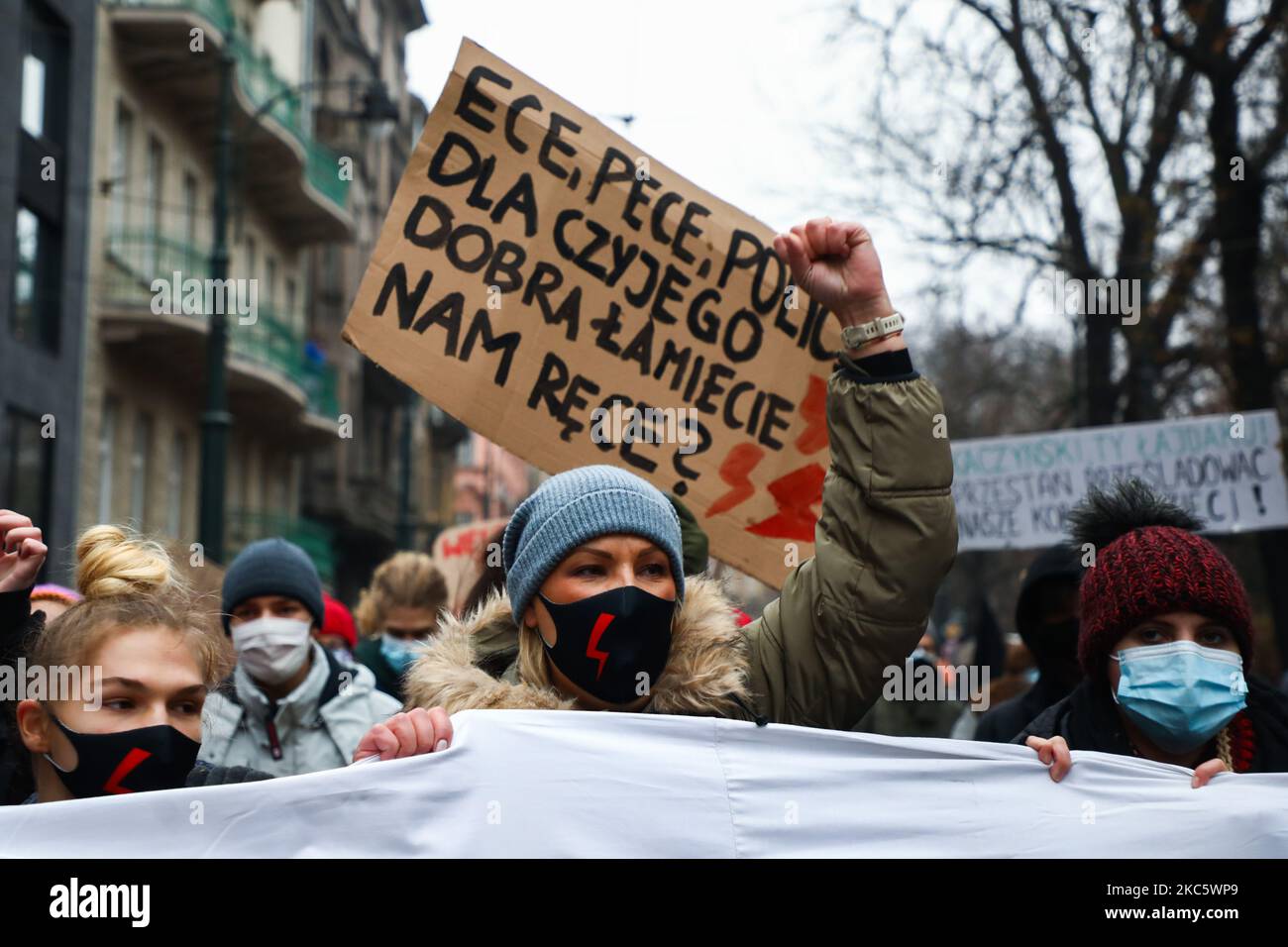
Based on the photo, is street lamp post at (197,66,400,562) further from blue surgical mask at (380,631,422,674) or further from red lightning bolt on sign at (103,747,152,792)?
red lightning bolt on sign at (103,747,152,792)

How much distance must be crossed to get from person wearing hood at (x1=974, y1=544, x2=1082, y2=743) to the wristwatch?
180 centimetres

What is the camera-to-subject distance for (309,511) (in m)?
34.4

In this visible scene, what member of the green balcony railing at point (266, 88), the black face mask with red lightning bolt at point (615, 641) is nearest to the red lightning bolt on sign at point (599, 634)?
the black face mask with red lightning bolt at point (615, 641)

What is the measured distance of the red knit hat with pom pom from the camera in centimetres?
319

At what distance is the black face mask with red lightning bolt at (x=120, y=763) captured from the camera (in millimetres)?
2820

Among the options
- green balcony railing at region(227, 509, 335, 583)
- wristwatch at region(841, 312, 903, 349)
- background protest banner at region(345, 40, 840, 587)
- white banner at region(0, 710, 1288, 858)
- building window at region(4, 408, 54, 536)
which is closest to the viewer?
white banner at region(0, 710, 1288, 858)

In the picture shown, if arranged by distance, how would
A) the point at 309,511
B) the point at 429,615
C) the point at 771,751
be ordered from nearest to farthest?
the point at 771,751, the point at 429,615, the point at 309,511

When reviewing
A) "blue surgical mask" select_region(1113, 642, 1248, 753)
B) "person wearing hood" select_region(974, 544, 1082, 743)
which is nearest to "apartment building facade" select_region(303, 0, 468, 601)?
"person wearing hood" select_region(974, 544, 1082, 743)

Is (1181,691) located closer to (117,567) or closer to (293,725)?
(117,567)

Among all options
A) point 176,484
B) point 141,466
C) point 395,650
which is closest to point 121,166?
point 141,466

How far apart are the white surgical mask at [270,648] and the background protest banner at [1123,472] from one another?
13.6ft
